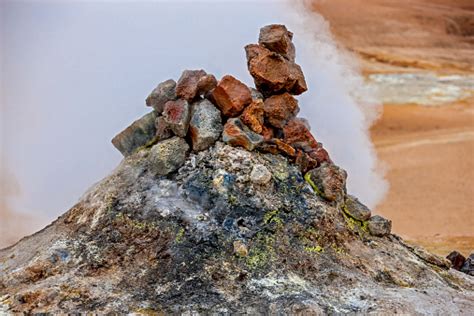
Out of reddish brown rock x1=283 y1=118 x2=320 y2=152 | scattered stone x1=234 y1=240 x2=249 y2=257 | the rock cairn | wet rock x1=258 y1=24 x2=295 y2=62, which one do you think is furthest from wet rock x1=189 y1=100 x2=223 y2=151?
scattered stone x1=234 y1=240 x2=249 y2=257

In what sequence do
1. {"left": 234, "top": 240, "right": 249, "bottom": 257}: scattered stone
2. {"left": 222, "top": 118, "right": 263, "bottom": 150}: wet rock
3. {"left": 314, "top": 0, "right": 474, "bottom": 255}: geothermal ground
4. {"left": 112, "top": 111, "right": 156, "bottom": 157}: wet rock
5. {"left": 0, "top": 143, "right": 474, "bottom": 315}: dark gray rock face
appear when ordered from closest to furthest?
{"left": 0, "top": 143, "right": 474, "bottom": 315}: dark gray rock face < {"left": 234, "top": 240, "right": 249, "bottom": 257}: scattered stone < {"left": 222, "top": 118, "right": 263, "bottom": 150}: wet rock < {"left": 112, "top": 111, "right": 156, "bottom": 157}: wet rock < {"left": 314, "top": 0, "right": 474, "bottom": 255}: geothermal ground

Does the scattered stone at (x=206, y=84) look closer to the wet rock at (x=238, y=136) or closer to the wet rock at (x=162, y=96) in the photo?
the wet rock at (x=162, y=96)

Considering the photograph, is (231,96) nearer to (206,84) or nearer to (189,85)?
(206,84)

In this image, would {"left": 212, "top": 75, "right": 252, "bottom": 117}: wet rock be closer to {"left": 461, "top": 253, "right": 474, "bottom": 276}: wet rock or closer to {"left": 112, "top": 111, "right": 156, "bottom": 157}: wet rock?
{"left": 112, "top": 111, "right": 156, "bottom": 157}: wet rock

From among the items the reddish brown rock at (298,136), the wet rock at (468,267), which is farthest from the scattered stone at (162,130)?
the wet rock at (468,267)

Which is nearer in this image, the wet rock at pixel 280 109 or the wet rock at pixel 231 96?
the wet rock at pixel 231 96

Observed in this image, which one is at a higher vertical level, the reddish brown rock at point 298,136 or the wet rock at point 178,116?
the wet rock at point 178,116
